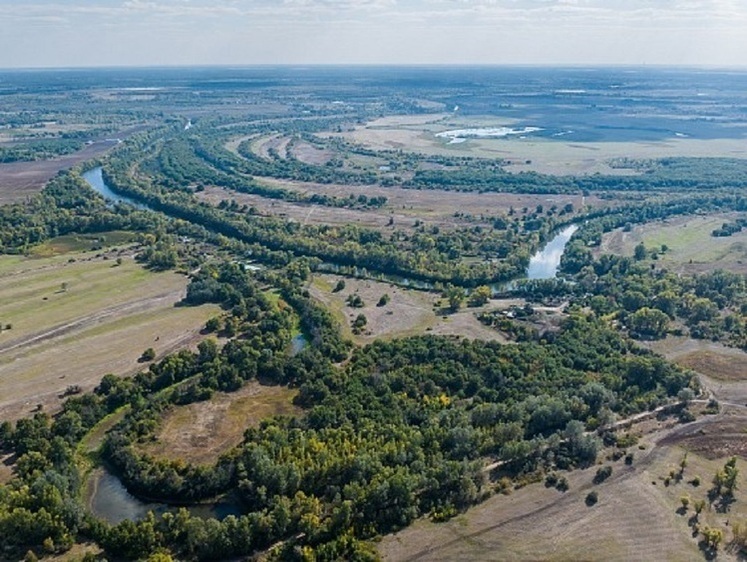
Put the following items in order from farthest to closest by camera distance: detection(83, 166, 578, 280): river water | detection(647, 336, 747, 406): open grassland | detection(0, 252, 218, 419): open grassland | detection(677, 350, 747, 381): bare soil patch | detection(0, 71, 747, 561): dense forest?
detection(83, 166, 578, 280): river water
detection(677, 350, 747, 381): bare soil patch
detection(0, 252, 218, 419): open grassland
detection(647, 336, 747, 406): open grassland
detection(0, 71, 747, 561): dense forest

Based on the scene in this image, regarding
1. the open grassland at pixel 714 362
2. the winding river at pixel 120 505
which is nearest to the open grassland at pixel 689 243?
the open grassland at pixel 714 362

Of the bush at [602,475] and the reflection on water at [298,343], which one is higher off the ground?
the reflection on water at [298,343]

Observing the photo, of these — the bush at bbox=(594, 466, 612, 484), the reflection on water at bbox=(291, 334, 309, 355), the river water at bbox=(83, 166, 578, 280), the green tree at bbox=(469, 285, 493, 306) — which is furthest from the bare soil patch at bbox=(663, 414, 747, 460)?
the river water at bbox=(83, 166, 578, 280)

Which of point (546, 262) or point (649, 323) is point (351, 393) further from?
point (546, 262)

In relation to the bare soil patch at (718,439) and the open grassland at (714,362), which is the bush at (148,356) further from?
the open grassland at (714,362)

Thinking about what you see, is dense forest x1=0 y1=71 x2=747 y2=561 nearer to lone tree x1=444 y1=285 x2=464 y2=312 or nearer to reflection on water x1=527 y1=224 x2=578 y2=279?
lone tree x1=444 y1=285 x2=464 y2=312

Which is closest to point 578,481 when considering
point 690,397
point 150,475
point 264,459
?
point 690,397

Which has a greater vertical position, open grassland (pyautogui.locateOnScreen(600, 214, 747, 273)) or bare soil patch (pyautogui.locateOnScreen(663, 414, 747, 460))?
open grassland (pyautogui.locateOnScreen(600, 214, 747, 273))

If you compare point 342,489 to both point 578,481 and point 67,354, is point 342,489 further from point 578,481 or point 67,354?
point 67,354

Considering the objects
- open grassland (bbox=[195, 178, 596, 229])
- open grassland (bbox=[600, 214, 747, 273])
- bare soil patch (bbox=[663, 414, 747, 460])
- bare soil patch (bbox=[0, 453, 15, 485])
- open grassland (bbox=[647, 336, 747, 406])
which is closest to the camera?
bare soil patch (bbox=[0, 453, 15, 485])
